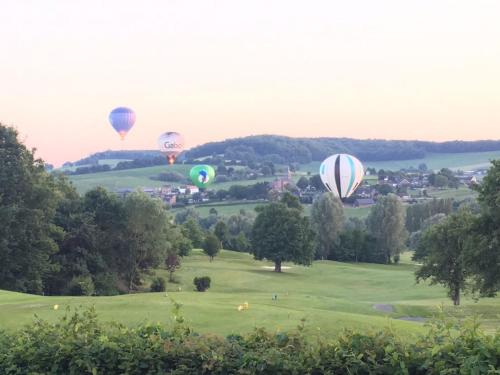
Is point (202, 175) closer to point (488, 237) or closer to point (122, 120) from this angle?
point (122, 120)

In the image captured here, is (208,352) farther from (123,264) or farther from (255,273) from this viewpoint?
(255,273)

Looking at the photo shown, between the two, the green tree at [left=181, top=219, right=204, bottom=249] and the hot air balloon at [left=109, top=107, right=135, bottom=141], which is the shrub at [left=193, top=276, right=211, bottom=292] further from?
the hot air balloon at [left=109, top=107, right=135, bottom=141]

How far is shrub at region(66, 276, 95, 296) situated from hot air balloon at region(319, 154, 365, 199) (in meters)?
44.5

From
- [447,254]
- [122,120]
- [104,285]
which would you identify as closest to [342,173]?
[122,120]

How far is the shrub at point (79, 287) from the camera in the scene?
52.7m

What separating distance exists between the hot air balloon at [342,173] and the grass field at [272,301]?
10.3 meters

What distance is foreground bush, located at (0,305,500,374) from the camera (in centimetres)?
885

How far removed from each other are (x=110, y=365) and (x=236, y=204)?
580ft

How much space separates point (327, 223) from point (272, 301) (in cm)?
7462

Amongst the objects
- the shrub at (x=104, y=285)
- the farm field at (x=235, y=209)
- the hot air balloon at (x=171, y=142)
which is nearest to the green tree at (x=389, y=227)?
the hot air balloon at (x=171, y=142)

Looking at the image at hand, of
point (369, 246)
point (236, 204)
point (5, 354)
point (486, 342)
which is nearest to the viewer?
point (486, 342)

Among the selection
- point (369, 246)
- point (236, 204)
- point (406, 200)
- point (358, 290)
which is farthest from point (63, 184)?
point (406, 200)

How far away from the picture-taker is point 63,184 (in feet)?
220

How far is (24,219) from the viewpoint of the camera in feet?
181
